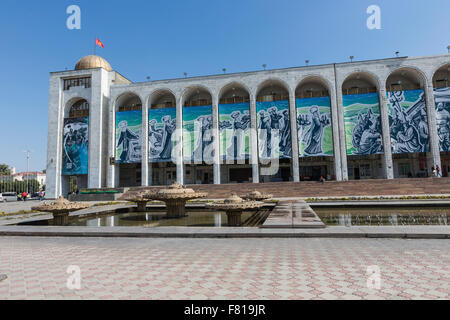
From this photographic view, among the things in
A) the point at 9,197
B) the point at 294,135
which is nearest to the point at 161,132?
the point at 294,135

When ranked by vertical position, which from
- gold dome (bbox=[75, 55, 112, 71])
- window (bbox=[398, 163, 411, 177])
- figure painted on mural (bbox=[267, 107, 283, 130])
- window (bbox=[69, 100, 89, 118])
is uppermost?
gold dome (bbox=[75, 55, 112, 71])

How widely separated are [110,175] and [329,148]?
2760 cm

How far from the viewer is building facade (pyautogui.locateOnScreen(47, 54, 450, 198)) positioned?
1182 inches

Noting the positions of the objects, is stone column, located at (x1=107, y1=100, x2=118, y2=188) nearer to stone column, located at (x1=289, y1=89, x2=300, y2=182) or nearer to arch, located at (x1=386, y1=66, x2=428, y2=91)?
stone column, located at (x1=289, y1=89, x2=300, y2=182)

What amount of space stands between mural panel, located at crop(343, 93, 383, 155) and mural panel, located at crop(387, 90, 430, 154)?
4.69 ft

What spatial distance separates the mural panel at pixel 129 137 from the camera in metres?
35.1

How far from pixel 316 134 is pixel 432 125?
12.0 meters

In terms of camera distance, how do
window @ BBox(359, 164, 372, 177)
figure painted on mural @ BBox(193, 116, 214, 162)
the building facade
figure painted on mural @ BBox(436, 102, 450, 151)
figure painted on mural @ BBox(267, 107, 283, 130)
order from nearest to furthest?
figure painted on mural @ BBox(436, 102, 450, 151)
the building facade
figure painted on mural @ BBox(267, 107, 283, 130)
figure painted on mural @ BBox(193, 116, 214, 162)
window @ BBox(359, 164, 372, 177)

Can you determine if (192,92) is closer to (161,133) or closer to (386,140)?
(161,133)

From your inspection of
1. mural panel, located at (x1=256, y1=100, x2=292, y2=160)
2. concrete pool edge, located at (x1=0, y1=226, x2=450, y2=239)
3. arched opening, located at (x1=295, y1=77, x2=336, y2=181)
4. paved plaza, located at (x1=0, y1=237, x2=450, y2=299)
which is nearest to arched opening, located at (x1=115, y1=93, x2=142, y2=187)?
mural panel, located at (x1=256, y1=100, x2=292, y2=160)

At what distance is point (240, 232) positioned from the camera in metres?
7.36

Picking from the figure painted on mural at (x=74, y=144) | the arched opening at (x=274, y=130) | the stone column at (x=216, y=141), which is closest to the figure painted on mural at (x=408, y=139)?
the arched opening at (x=274, y=130)

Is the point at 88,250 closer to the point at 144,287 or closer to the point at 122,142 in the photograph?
the point at 144,287

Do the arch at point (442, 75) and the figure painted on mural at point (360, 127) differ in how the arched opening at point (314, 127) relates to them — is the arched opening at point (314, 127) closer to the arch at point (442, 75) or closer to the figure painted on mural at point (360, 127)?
the figure painted on mural at point (360, 127)
